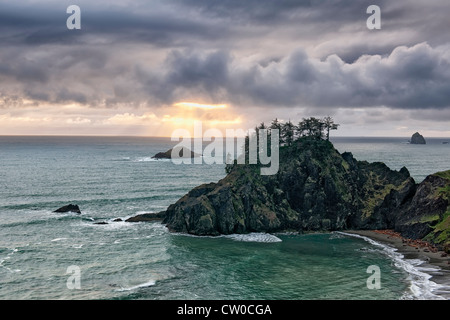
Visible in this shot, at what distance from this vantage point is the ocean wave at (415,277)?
5532 cm

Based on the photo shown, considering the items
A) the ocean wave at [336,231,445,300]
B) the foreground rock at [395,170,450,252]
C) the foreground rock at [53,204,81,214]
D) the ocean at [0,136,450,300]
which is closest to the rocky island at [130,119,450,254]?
the foreground rock at [395,170,450,252]

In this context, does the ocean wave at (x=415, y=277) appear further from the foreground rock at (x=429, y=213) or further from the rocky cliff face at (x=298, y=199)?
the rocky cliff face at (x=298, y=199)

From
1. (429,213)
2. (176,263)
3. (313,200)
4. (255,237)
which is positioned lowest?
(176,263)

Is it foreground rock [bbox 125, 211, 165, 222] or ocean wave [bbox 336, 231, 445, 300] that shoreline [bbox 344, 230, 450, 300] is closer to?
ocean wave [bbox 336, 231, 445, 300]

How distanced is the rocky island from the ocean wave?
40.0 feet

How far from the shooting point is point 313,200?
96.7m

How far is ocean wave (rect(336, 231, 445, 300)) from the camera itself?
55319 mm

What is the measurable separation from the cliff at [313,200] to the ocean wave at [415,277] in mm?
12514

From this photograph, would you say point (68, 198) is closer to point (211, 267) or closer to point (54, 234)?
point (54, 234)

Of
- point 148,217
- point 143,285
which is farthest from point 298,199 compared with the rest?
point 143,285

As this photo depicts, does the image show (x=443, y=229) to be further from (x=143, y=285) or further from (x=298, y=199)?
(x=143, y=285)

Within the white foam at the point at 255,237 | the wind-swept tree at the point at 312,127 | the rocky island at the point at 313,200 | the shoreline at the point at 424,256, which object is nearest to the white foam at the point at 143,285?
the rocky island at the point at 313,200

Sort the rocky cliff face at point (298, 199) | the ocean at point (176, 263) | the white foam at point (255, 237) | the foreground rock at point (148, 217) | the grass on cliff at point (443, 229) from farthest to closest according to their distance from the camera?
the foreground rock at point (148, 217)
the rocky cliff face at point (298, 199)
the white foam at point (255, 237)
the grass on cliff at point (443, 229)
the ocean at point (176, 263)

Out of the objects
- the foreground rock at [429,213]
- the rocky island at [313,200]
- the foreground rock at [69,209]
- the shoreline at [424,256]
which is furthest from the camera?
the foreground rock at [69,209]
